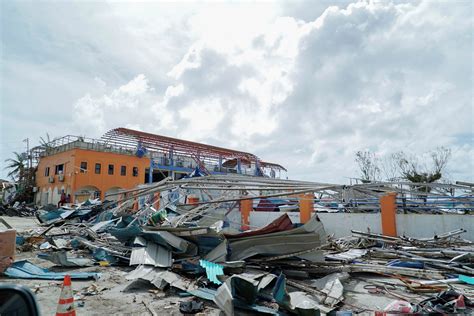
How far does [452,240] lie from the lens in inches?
387

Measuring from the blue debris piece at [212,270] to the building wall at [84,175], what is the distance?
27593 mm

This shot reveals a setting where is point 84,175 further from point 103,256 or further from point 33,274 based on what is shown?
point 33,274

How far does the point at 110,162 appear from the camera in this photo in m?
33.2

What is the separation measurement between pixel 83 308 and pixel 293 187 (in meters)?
5.01

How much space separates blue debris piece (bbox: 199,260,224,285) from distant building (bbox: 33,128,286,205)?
807 inches

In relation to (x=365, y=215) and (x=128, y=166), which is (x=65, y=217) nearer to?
(x=365, y=215)

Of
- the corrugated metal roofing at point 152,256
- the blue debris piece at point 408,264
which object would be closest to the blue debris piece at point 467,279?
the blue debris piece at point 408,264

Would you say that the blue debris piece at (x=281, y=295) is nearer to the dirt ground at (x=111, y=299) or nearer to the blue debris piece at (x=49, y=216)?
the dirt ground at (x=111, y=299)

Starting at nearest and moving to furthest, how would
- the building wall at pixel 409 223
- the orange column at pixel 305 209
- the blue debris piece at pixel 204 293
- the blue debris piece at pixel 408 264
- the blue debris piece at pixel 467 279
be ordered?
the blue debris piece at pixel 204 293
the blue debris piece at pixel 467 279
the blue debris piece at pixel 408 264
the building wall at pixel 409 223
the orange column at pixel 305 209

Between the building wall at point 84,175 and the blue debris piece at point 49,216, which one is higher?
the building wall at point 84,175

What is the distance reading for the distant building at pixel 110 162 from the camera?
3078cm

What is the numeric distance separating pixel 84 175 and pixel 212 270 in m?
28.9

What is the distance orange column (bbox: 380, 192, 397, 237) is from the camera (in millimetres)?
11258

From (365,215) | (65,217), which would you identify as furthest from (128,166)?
(365,215)
